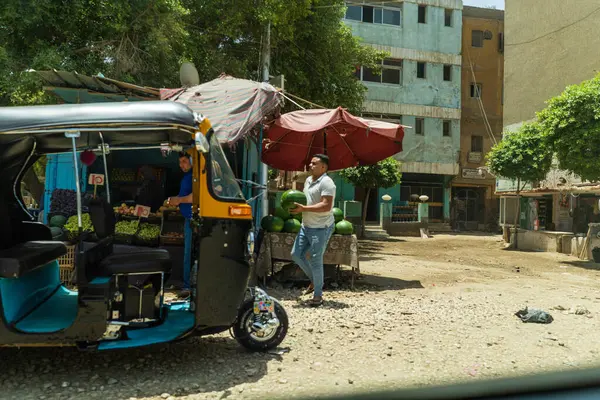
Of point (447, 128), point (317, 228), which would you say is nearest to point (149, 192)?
point (317, 228)

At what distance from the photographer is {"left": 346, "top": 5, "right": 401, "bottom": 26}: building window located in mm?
29875

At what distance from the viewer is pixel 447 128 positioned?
104 feet

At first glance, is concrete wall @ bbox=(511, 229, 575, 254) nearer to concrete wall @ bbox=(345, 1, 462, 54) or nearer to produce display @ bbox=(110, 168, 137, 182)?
produce display @ bbox=(110, 168, 137, 182)

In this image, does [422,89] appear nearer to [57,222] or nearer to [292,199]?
[292,199]

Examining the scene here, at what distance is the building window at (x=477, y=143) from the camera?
32938 mm

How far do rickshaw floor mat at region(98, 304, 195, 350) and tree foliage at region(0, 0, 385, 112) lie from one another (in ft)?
22.0

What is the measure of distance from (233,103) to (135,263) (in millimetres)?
4287

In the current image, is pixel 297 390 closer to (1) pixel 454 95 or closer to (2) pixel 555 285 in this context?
(2) pixel 555 285

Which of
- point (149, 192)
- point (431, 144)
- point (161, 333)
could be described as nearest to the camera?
point (161, 333)

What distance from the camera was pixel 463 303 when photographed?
751 cm

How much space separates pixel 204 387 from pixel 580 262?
14320 millimetres

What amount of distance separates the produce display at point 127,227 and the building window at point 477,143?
28.6m

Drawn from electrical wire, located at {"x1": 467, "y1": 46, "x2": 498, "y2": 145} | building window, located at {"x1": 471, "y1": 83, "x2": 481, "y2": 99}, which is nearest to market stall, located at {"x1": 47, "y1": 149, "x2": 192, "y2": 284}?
electrical wire, located at {"x1": 467, "y1": 46, "x2": 498, "y2": 145}

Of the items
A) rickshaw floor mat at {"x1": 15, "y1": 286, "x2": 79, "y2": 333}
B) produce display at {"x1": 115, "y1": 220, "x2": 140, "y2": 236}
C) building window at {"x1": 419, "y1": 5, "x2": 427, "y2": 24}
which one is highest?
building window at {"x1": 419, "y1": 5, "x2": 427, "y2": 24}
